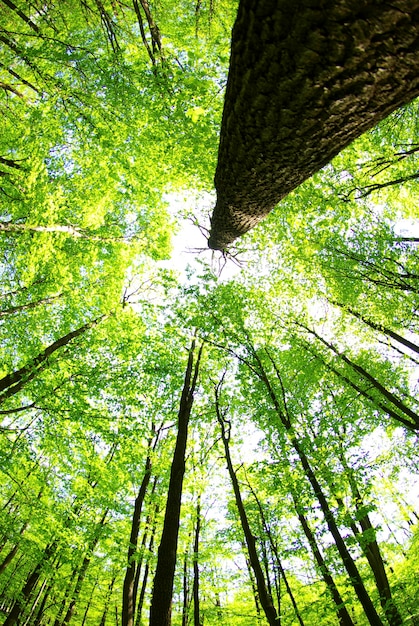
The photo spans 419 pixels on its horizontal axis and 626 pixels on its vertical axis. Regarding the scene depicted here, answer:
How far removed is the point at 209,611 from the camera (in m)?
12.6

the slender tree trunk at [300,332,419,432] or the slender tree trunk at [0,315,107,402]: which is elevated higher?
the slender tree trunk at [300,332,419,432]

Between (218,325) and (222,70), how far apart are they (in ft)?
25.8

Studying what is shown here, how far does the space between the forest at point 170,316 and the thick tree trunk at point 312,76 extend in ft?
10.0

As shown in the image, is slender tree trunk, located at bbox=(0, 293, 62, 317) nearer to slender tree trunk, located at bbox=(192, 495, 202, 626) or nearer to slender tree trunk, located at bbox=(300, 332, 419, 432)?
slender tree trunk, located at bbox=(300, 332, 419, 432)

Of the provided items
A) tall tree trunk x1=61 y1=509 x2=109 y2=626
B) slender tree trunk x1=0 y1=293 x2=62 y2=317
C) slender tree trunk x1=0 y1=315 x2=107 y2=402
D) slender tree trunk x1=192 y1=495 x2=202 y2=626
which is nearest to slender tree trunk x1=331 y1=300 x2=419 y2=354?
slender tree trunk x1=0 y1=315 x2=107 y2=402

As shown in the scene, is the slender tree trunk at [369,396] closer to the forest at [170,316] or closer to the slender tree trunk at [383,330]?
the forest at [170,316]

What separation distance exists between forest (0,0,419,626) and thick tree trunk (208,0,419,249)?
10.0 ft

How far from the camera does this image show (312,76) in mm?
1589

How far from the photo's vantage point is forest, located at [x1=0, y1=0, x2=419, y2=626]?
6160 millimetres

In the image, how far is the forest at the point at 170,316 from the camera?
6160 mm

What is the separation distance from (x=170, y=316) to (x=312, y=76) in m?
11.1

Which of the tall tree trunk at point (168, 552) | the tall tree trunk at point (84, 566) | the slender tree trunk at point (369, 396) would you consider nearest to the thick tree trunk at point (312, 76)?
the tall tree trunk at point (168, 552)

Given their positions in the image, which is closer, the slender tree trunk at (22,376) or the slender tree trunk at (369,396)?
the slender tree trunk at (22,376)

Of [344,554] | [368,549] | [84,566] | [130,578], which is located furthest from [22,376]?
[368,549]
